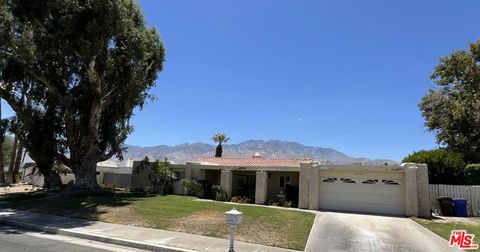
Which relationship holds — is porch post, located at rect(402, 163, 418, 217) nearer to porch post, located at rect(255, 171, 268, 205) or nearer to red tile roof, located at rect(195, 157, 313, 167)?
red tile roof, located at rect(195, 157, 313, 167)

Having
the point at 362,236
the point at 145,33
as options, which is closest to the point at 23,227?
the point at 362,236

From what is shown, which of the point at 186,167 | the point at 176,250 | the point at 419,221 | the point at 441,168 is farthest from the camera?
the point at 186,167

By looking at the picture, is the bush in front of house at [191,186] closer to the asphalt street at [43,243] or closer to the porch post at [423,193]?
the porch post at [423,193]

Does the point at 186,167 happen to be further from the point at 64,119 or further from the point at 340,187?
the point at 340,187

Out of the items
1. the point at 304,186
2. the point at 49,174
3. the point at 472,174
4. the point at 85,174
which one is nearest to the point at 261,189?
the point at 304,186

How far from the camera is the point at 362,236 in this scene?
45.2 ft

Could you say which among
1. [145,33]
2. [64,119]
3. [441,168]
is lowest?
[441,168]

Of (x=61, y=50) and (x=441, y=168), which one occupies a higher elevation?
(x=61, y=50)

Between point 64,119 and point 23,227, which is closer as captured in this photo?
point 23,227

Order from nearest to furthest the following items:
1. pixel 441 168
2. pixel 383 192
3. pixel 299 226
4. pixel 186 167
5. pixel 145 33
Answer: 1. pixel 299 226
2. pixel 383 192
3. pixel 441 168
4. pixel 145 33
5. pixel 186 167

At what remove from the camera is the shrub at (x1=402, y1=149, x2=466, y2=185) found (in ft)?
76.6

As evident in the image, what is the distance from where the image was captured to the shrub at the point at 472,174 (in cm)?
2295

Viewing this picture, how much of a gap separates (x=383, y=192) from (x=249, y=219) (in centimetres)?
989

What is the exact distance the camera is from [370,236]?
1389 cm
